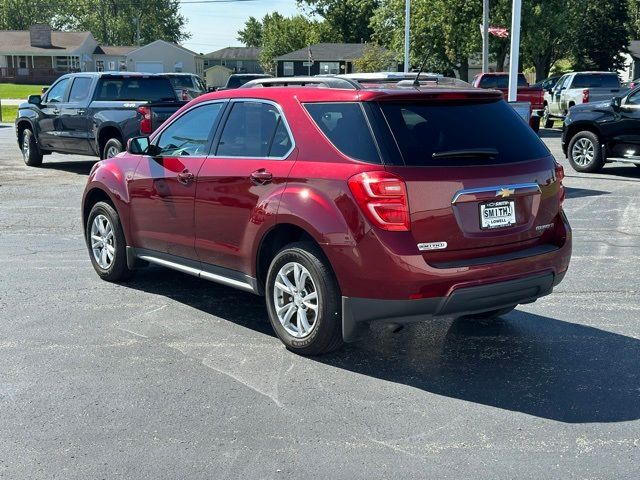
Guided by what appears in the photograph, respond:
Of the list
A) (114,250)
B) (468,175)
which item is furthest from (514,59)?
(468,175)

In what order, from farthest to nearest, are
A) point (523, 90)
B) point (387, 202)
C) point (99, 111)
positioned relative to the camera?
point (523, 90) < point (99, 111) < point (387, 202)

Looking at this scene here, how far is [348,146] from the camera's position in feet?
17.2

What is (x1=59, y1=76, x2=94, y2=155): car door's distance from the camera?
15727 mm

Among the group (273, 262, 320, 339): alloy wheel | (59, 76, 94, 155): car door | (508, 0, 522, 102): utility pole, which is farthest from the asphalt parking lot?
(508, 0, 522, 102): utility pole

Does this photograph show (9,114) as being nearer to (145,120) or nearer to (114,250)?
(145,120)

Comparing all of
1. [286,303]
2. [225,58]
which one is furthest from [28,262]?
[225,58]

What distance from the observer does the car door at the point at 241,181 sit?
18.7 feet

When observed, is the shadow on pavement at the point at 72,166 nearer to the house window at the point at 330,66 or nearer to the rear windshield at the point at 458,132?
the rear windshield at the point at 458,132

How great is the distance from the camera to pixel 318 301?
5387 millimetres

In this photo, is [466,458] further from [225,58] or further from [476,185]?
[225,58]

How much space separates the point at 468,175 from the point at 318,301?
1248mm

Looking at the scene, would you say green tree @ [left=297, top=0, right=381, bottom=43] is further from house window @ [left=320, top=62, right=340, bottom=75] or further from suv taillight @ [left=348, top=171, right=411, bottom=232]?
suv taillight @ [left=348, top=171, right=411, bottom=232]

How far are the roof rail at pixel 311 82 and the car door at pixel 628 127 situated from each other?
10.4m

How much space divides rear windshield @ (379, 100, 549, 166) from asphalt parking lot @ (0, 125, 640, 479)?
137 centimetres
